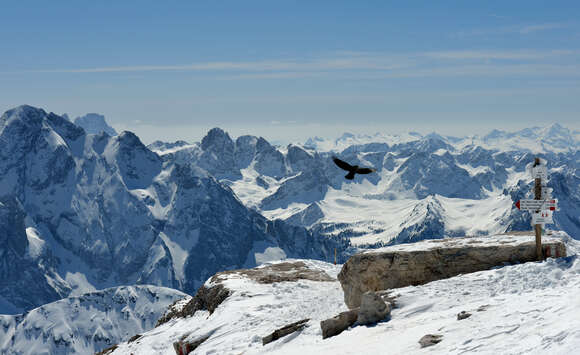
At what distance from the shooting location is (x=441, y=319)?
2488cm

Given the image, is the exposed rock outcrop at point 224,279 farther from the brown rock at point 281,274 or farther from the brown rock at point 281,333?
the brown rock at point 281,333

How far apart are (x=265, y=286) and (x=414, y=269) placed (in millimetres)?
15983

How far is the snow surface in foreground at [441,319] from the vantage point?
2002 cm

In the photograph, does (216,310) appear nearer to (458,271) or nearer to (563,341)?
(458,271)

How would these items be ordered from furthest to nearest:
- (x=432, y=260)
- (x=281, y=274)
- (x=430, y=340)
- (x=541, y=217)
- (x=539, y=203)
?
(x=281, y=274) < (x=432, y=260) < (x=539, y=203) < (x=541, y=217) < (x=430, y=340)

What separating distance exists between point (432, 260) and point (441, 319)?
399 inches

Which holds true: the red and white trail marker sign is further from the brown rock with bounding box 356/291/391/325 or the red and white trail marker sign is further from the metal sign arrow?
the brown rock with bounding box 356/291/391/325

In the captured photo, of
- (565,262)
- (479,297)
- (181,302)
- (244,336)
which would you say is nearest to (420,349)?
(479,297)

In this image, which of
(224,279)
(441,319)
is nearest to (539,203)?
(441,319)

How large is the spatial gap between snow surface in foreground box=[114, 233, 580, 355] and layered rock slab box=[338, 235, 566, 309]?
5.91ft

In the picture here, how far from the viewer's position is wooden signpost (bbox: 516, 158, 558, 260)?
3162 cm

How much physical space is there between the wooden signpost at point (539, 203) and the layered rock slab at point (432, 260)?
1.43 meters

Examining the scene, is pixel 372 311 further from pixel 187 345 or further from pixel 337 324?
pixel 187 345

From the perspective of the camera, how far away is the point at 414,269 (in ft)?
115
